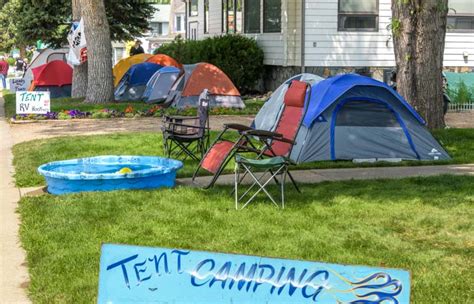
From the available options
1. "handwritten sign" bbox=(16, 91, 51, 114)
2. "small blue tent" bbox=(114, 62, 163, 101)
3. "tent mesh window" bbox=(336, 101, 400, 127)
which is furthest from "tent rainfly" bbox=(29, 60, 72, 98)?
"tent mesh window" bbox=(336, 101, 400, 127)

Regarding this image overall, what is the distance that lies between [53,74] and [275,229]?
1854 centimetres

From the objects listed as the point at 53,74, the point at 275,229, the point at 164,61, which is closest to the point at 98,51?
the point at 164,61

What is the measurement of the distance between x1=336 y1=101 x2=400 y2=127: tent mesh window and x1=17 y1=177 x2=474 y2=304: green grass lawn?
200 cm

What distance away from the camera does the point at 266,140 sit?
9273 mm

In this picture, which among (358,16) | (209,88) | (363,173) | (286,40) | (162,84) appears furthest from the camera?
(286,40)

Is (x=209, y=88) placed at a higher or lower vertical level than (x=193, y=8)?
lower

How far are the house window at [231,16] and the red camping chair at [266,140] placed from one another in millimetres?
15216

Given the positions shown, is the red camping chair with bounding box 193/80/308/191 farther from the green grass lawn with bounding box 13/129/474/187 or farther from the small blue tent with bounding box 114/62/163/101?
the small blue tent with bounding box 114/62/163/101

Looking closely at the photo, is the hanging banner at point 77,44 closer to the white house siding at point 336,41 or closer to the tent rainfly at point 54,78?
the tent rainfly at point 54,78

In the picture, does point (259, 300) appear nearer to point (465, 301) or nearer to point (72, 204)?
point (465, 301)

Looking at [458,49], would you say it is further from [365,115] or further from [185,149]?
[185,149]

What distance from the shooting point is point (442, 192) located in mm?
8727

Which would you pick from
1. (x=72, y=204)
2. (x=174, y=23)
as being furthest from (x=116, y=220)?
(x=174, y=23)

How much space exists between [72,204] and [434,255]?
378 centimetres
